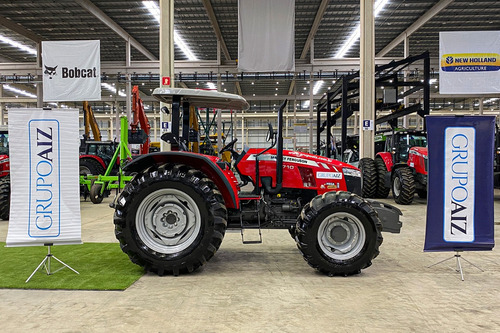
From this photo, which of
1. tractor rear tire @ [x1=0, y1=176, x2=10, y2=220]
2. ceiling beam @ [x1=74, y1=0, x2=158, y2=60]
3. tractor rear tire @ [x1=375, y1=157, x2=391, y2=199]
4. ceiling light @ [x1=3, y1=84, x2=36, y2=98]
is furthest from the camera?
ceiling light @ [x1=3, y1=84, x2=36, y2=98]

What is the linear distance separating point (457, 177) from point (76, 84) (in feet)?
35.1

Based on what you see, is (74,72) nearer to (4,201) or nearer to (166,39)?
(166,39)

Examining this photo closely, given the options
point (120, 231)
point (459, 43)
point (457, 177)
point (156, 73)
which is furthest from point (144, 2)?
point (457, 177)

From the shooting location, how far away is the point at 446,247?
3684 millimetres

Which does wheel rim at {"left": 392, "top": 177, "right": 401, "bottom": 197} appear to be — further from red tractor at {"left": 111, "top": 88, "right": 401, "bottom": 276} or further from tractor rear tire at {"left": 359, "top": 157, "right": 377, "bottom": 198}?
red tractor at {"left": 111, "top": 88, "right": 401, "bottom": 276}

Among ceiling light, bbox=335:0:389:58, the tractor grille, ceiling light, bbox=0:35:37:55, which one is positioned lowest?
the tractor grille

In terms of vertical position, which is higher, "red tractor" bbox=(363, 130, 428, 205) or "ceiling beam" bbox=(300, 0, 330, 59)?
"ceiling beam" bbox=(300, 0, 330, 59)

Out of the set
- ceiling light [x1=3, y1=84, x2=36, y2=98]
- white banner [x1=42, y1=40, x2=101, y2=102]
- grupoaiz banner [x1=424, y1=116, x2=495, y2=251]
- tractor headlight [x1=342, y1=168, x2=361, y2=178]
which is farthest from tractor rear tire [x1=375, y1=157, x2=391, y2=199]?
ceiling light [x1=3, y1=84, x2=36, y2=98]

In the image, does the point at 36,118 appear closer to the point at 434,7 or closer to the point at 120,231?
the point at 120,231

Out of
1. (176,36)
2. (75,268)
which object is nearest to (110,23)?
(176,36)

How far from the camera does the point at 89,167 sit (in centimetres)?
1120

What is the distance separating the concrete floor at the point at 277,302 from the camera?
2551mm

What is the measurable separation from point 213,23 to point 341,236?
542 inches

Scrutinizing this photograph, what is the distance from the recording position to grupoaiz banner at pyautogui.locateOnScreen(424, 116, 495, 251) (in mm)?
3650
